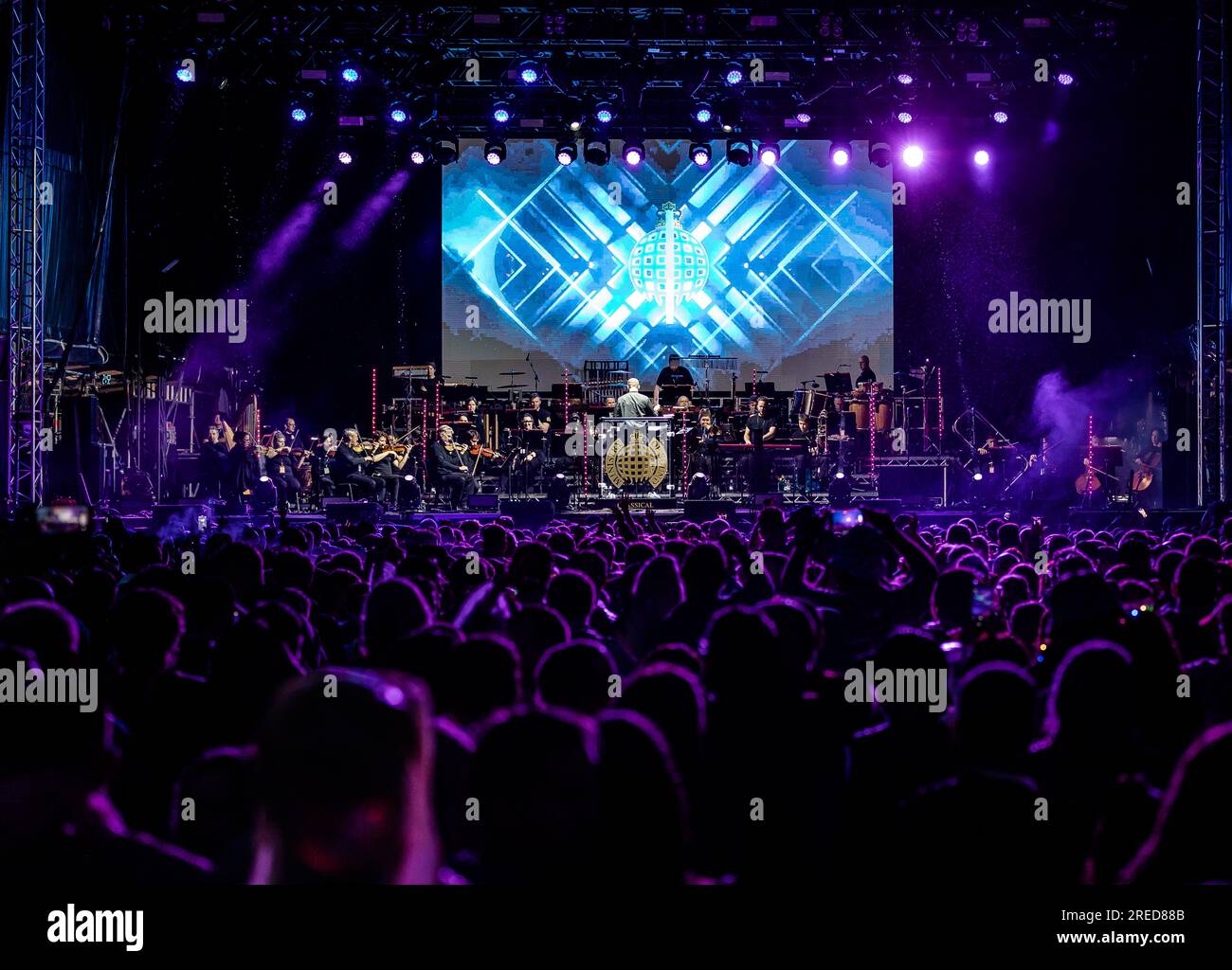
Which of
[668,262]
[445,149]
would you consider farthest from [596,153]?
[668,262]

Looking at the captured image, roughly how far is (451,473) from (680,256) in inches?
278

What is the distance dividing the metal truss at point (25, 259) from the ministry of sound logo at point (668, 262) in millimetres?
11727

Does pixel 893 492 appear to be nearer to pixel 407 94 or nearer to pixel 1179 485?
pixel 1179 485

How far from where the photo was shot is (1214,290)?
14.8 m

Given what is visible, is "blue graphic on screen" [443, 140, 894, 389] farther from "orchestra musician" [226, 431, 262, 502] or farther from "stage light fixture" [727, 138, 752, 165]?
"orchestra musician" [226, 431, 262, 502]

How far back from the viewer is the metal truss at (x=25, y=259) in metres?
13.4

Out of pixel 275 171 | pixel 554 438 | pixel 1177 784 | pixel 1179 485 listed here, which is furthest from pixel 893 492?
pixel 1177 784

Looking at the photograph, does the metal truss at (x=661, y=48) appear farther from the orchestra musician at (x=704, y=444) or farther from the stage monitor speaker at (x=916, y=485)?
the stage monitor speaker at (x=916, y=485)

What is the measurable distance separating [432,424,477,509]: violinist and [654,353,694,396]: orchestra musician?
4.28m

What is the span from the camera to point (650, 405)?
20.3 meters

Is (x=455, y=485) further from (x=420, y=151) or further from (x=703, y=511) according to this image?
(x=703, y=511)

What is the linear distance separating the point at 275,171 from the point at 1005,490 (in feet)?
49.9

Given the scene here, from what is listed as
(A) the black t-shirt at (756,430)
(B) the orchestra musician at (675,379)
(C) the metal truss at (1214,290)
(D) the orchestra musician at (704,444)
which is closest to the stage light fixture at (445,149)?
(B) the orchestra musician at (675,379)

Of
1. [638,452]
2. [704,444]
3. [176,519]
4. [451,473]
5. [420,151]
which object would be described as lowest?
[176,519]
